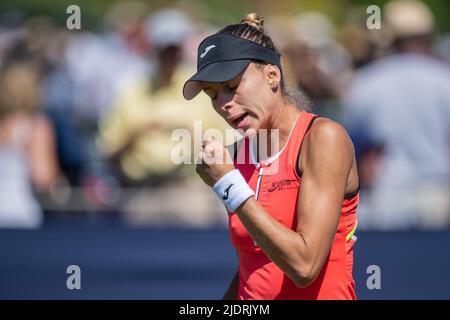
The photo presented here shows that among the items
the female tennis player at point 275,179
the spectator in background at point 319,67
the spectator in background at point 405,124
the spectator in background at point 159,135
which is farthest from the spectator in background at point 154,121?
the female tennis player at point 275,179

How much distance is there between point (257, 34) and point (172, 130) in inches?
163

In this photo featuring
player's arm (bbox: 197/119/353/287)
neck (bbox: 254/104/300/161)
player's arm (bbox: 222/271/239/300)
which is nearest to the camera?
player's arm (bbox: 197/119/353/287)

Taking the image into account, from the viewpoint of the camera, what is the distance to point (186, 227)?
681cm

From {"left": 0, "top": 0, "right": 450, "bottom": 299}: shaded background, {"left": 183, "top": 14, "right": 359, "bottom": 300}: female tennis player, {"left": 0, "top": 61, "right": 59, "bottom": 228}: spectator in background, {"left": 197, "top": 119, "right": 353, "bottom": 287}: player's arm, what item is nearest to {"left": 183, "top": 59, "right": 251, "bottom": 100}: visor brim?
{"left": 183, "top": 14, "right": 359, "bottom": 300}: female tennis player

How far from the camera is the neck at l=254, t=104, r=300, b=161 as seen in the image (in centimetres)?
349

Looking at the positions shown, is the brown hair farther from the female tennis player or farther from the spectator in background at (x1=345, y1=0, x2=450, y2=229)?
the spectator in background at (x1=345, y1=0, x2=450, y2=229)

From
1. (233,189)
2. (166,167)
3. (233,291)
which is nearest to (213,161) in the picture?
(233,189)

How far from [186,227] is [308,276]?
3.66 meters

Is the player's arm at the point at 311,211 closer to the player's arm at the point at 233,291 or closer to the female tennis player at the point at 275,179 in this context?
the female tennis player at the point at 275,179

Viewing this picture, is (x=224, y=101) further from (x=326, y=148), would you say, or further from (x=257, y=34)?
(x=326, y=148)

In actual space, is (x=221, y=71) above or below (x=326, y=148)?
above

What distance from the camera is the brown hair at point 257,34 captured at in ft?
11.5

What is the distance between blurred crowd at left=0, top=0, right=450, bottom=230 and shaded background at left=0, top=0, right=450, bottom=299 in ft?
0.04

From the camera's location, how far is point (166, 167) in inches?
304
